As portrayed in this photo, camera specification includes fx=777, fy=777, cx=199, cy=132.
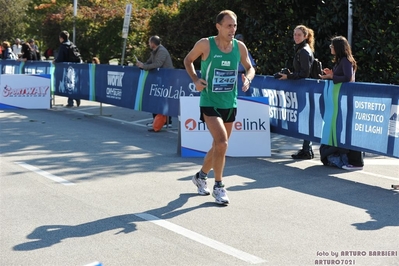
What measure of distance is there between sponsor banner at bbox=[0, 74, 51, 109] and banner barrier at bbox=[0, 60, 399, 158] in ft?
10.5

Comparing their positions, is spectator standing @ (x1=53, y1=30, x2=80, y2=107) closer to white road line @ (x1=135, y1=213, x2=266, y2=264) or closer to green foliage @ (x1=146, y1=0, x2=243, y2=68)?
green foliage @ (x1=146, y1=0, x2=243, y2=68)

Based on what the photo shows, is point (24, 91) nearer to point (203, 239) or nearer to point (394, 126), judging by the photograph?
point (394, 126)

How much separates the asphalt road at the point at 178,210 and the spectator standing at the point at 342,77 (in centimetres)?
19

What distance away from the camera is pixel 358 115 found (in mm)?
10570

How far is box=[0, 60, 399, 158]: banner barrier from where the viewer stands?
1004 centimetres

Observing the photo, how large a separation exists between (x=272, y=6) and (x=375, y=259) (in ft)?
39.4

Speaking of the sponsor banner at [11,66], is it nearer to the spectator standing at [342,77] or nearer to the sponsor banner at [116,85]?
the sponsor banner at [116,85]

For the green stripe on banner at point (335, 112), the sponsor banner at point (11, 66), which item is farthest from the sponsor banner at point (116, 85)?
the green stripe on banner at point (335, 112)

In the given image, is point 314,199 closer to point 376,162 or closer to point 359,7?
point 376,162

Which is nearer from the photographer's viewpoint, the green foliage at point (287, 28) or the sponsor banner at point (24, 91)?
the green foliage at point (287, 28)

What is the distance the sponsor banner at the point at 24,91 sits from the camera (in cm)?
2017

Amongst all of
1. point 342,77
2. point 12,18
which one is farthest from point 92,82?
point 12,18

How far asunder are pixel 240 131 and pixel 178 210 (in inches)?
167

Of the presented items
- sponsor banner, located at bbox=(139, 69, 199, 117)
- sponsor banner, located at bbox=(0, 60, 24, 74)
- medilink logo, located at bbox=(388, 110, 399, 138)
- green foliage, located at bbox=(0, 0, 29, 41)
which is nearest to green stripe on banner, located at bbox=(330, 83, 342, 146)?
medilink logo, located at bbox=(388, 110, 399, 138)
